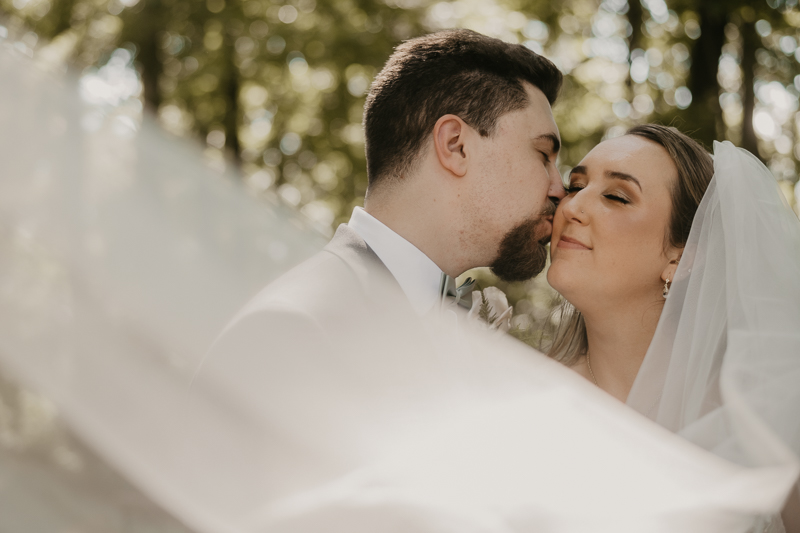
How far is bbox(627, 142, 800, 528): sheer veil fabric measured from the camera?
2.34m

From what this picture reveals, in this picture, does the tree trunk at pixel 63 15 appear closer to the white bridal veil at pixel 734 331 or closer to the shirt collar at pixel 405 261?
the shirt collar at pixel 405 261

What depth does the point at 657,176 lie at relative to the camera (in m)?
3.04

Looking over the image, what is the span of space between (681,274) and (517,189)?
89 cm

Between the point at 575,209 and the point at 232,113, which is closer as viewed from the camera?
the point at 575,209

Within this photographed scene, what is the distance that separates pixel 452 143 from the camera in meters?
2.76

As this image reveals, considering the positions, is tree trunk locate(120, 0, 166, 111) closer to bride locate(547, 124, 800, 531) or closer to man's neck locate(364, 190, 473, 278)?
man's neck locate(364, 190, 473, 278)

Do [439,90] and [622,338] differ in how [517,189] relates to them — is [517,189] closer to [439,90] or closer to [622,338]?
[439,90]

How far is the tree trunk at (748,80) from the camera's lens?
6296 millimetres

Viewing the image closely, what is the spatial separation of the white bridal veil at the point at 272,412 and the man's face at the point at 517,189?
492mm

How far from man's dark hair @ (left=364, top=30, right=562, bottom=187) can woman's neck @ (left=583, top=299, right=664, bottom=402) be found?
1141mm

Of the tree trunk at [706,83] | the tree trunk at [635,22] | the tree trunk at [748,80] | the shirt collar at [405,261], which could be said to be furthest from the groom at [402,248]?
the tree trunk at [635,22]

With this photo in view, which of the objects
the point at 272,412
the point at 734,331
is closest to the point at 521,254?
the point at 734,331

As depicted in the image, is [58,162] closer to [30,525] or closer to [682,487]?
[30,525]

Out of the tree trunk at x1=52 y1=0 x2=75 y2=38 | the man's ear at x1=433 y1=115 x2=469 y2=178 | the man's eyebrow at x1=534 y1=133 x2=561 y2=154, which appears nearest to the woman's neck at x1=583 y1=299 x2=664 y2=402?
the man's eyebrow at x1=534 y1=133 x2=561 y2=154
